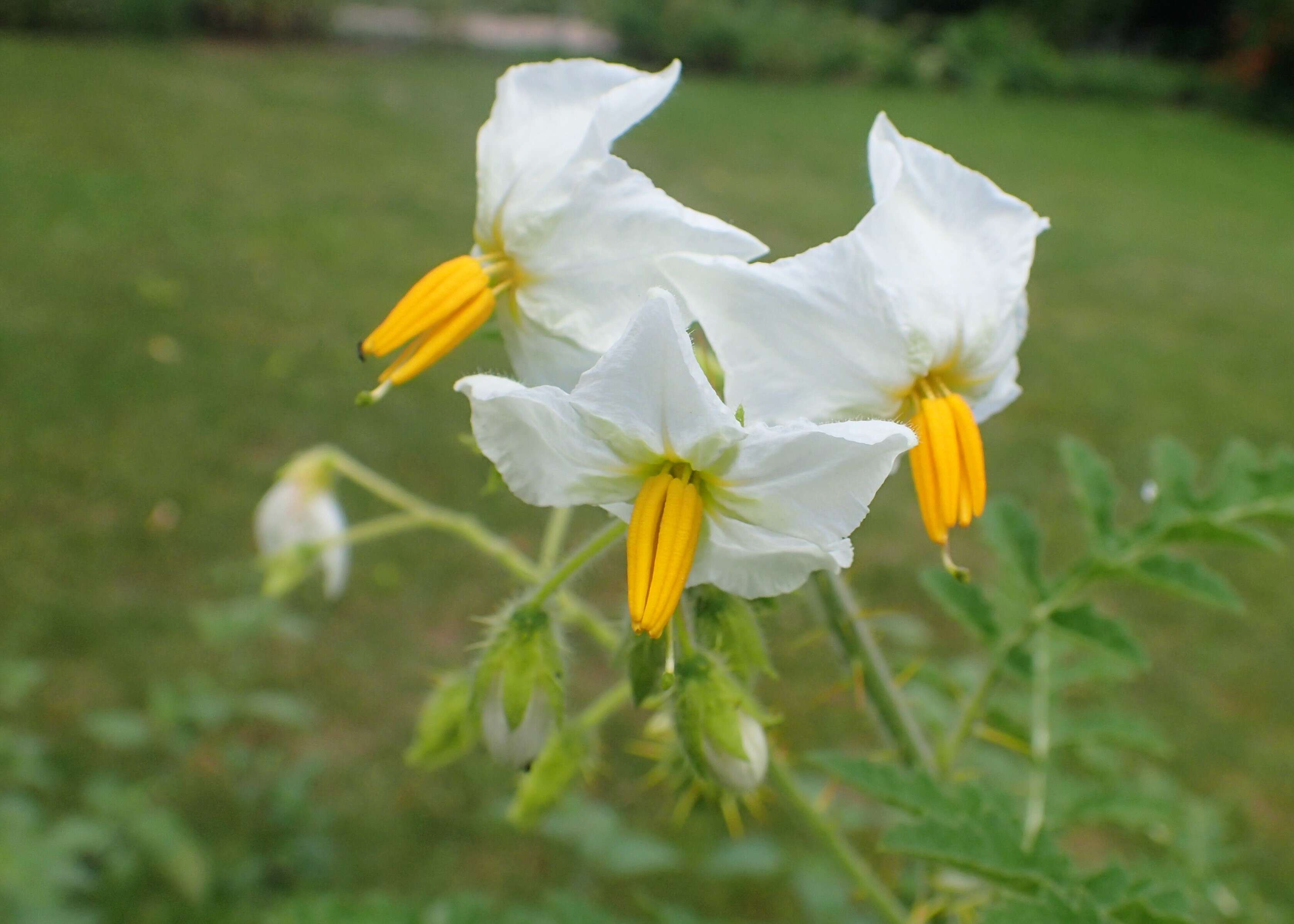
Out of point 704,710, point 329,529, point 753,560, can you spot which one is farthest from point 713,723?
point 329,529

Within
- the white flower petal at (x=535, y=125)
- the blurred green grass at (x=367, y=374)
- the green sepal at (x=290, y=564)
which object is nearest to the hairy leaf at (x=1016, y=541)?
the white flower petal at (x=535, y=125)

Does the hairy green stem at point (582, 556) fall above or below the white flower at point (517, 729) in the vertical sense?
above

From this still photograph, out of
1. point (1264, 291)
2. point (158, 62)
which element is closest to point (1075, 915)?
point (1264, 291)

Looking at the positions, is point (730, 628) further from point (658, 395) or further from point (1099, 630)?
point (1099, 630)

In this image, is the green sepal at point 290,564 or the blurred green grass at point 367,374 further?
the blurred green grass at point 367,374

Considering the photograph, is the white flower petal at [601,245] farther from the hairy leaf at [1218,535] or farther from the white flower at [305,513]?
the white flower at [305,513]

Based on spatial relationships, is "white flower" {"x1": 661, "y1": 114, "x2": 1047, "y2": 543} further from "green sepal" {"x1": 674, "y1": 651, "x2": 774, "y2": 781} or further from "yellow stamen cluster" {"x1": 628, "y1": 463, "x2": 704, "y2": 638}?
"green sepal" {"x1": 674, "y1": 651, "x2": 774, "y2": 781}

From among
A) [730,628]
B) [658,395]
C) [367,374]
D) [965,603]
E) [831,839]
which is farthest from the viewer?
[367,374]
